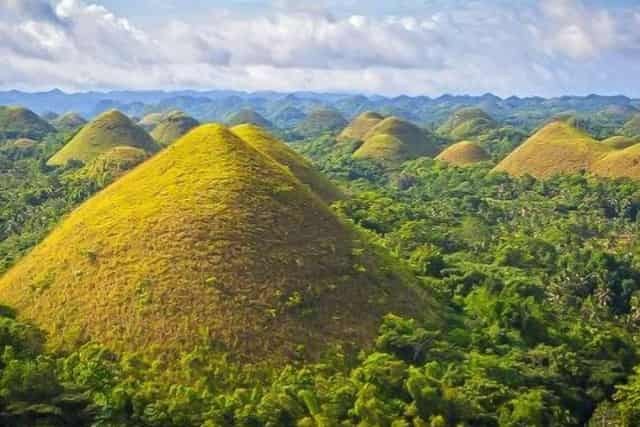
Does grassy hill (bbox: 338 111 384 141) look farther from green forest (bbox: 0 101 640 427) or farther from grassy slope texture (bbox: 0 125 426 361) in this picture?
grassy slope texture (bbox: 0 125 426 361)

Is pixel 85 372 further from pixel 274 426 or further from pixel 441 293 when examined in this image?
pixel 441 293

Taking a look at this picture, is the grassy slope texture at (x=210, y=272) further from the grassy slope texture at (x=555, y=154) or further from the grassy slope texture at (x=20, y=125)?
the grassy slope texture at (x=20, y=125)

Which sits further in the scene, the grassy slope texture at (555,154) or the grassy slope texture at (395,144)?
the grassy slope texture at (395,144)

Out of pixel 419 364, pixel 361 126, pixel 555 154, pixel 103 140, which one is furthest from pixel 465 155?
pixel 419 364

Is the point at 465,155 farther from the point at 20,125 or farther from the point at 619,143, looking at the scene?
the point at 20,125

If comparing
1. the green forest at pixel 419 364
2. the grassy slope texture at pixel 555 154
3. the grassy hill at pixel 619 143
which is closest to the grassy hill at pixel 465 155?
the grassy slope texture at pixel 555 154

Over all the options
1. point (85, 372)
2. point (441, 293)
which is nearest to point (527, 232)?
point (441, 293)
